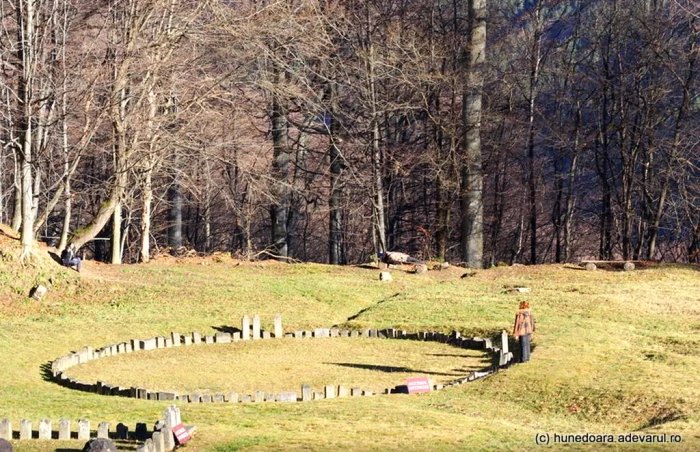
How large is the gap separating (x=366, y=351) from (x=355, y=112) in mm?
22129

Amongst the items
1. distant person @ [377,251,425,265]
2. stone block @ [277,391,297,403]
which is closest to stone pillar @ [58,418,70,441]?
stone block @ [277,391,297,403]

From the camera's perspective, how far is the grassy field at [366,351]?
15.2m

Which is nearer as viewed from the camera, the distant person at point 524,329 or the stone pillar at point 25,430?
the stone pillar at point 25,430

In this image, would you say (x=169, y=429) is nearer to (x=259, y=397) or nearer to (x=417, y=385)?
(x=259, y=397)

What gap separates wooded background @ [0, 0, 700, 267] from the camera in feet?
109

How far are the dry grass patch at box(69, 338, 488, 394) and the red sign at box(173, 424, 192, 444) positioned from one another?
5.68m

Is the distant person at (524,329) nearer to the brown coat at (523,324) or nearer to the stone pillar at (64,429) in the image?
the brown coat at (523,324)

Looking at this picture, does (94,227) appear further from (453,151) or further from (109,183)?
(453,151)

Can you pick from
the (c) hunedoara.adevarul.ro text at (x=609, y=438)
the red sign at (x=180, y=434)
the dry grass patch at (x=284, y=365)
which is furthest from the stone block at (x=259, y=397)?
the (c) hunedoara.adevarul.ro text at (x=609, y=438)

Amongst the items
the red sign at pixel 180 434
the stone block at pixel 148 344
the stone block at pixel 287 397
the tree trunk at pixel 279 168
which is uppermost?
the tree trunk at pixel 279 168

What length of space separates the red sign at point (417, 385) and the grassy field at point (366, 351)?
11.4 inches

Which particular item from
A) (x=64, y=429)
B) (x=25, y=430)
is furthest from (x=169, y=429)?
(x=25, y=430)

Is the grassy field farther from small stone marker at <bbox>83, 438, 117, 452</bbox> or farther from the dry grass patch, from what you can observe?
small stone marker at <bbox>83, 438, 117, 452</bbox>

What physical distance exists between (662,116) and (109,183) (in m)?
23.9
